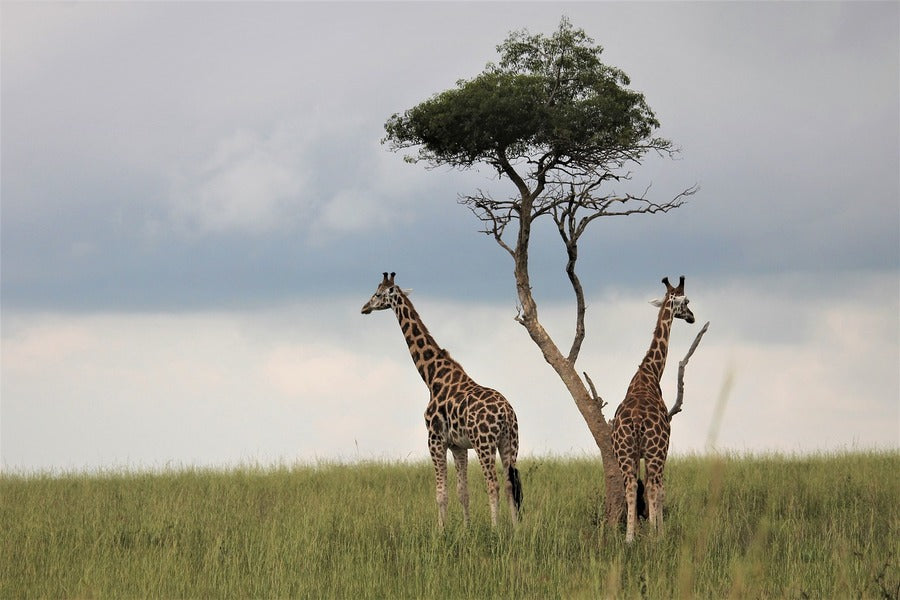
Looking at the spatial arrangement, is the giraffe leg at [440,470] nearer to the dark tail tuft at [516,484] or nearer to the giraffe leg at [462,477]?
the giraffe leg at [462,477]

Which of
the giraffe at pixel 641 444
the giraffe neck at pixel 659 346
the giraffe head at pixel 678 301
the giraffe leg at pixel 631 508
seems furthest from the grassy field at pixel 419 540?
the giraffe head at pixel 678 301

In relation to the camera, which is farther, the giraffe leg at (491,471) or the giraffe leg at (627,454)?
the giraffe leg at (491,471)

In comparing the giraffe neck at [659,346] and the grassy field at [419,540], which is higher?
the giraffe neck at [659,346]

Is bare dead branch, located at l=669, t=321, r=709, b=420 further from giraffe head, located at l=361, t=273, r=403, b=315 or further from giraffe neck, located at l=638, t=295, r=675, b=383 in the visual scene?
giraffe head, located at l=361, t=273, r=403, b=315

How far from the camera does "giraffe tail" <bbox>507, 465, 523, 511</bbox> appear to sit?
1158 cm

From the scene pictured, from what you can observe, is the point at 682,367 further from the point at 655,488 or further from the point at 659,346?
the point at 655,488

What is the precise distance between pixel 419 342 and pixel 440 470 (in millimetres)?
1961

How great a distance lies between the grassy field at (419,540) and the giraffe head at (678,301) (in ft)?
7.52

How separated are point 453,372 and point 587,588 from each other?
439cm

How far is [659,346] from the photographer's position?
1291cm

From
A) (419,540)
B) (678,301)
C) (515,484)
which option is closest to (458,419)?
(515,484)

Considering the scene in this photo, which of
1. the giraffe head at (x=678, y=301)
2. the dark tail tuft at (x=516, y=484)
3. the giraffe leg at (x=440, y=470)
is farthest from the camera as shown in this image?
the giraffe head at (x=678, y=301)

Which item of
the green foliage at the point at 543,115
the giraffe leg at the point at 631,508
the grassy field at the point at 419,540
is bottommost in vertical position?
the grassy field at the point at 419,540

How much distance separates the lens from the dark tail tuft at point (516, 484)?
11.6 meters
